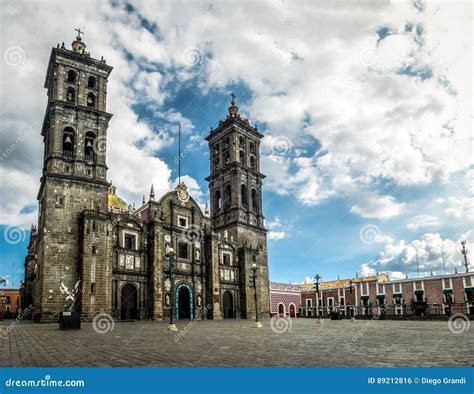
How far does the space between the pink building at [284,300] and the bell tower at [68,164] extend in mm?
28810

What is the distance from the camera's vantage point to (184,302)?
122ft

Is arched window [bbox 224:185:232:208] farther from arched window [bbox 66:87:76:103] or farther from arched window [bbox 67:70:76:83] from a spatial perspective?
arched window [bbox 67:70:76:83]

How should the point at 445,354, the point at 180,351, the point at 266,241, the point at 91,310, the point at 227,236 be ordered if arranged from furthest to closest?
the point at 266,241, the point at 227,236, the point at 91,310, the point at 180,351, the point at 445,354

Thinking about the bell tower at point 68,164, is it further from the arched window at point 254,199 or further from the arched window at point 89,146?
the arched window at point 254,199

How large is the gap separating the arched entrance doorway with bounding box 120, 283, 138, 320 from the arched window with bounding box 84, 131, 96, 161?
11265 mm

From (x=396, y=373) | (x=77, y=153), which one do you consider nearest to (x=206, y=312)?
(x=77, y=153)

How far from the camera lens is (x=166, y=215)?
124ft

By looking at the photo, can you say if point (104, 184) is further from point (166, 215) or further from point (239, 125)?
point (239, 125)

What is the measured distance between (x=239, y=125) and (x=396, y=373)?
4315 cm

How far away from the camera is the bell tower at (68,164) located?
2858cm

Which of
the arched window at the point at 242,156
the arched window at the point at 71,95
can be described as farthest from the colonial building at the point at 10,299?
the arched window at the point at 71,95

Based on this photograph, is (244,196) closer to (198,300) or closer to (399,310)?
(198,300)

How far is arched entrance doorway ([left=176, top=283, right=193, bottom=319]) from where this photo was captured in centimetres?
3662

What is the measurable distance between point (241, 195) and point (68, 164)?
19947 millimetres
